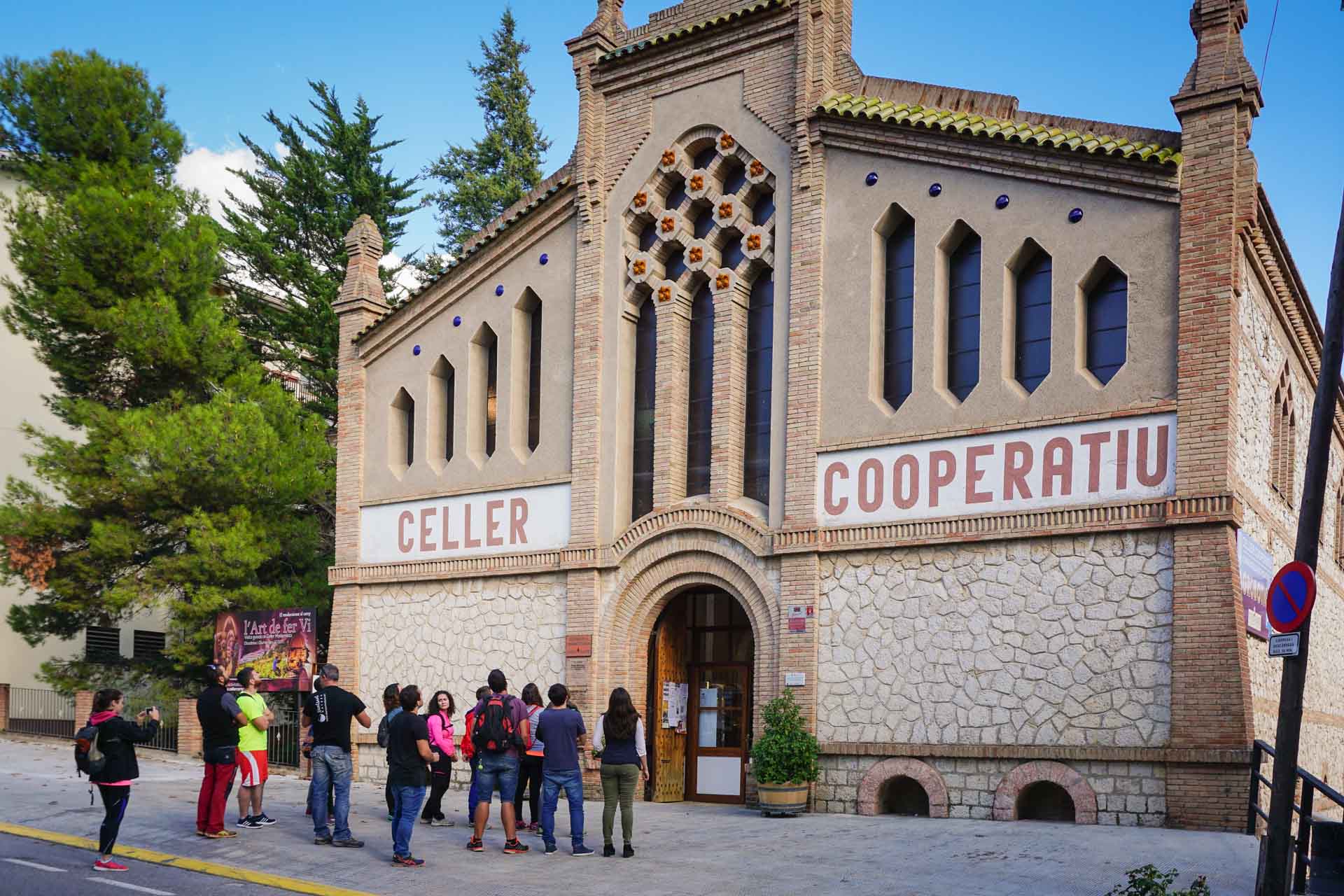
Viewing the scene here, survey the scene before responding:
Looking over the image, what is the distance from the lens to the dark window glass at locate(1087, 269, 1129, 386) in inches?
647

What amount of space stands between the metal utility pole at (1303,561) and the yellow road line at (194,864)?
24.5 ft

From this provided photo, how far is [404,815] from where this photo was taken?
13047mm

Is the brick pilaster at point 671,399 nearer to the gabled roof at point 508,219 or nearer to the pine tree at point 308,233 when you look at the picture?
the gabled roof at point 508,219

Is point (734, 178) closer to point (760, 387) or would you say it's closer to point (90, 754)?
point (760, 387)

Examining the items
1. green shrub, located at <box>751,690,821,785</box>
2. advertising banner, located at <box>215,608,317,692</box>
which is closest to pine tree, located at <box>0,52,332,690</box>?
advertising banner, located at <box>215,608,317,692</box>

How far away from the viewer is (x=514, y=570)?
21.5 m

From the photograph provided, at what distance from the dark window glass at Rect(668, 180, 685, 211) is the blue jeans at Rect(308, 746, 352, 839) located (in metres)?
10.5

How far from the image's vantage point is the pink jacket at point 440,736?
51.4 ft

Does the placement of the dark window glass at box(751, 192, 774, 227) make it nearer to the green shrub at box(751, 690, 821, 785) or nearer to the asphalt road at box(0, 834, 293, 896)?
the green shrub at box(751, 690, 821, 785)

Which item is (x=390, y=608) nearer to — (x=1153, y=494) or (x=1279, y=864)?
(x=1153, y=494)

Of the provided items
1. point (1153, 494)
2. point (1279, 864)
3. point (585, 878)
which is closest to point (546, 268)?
point (1153, 494)

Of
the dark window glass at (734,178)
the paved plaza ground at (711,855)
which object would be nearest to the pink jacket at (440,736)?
the paved plaza ground at (711,855)

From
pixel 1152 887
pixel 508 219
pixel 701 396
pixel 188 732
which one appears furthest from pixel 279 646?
Result: pixel 1152 887

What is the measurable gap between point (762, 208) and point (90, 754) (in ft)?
39.8
